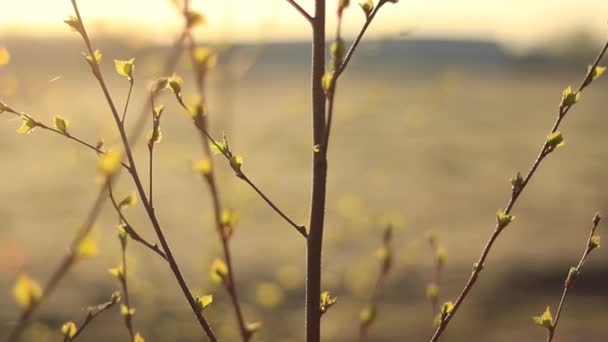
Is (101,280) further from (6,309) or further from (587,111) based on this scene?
(587,111)

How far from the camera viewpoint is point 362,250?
10625 mm

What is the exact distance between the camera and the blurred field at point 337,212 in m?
4.00

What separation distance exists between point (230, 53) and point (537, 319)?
2.02 meters

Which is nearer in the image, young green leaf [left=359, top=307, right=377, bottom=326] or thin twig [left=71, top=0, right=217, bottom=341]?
thin twig [left=71, top=0, right=217, bottom=341]

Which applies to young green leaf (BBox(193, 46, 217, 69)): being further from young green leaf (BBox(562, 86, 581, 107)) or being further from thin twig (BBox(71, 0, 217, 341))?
young green leaf (BBox(562, 86, 581, 107))

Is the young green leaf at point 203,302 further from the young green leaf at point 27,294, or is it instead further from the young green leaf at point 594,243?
the young green leaf at point 594,243

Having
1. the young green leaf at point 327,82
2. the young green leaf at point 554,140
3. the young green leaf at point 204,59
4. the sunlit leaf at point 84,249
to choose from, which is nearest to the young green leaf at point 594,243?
the young green leaf at point 554,140

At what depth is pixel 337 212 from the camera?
1095 centimetres

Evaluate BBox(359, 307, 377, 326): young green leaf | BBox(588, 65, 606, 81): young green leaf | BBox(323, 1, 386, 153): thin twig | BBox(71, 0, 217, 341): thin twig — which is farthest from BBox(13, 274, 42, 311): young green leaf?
BBox(359, 307, 377, 326): young green leaf

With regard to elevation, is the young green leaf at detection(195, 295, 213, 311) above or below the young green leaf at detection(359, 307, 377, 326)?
below

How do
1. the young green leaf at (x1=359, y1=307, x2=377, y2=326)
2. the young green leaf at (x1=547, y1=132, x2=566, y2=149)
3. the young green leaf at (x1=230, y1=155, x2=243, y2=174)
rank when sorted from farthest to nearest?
the young green leaf at (x1=359, y1=307, x2=377, y2=326) < the young green leaf at (x1=547, y1=132, x2=566, y2=149) < the young green leaf at (x1=230, y1=155, x2=243, y2=174)

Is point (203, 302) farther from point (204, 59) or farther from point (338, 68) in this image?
point (204, 59)

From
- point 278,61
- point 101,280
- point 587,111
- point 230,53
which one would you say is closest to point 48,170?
point 101,280

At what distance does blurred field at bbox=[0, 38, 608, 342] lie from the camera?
13.1 ft
